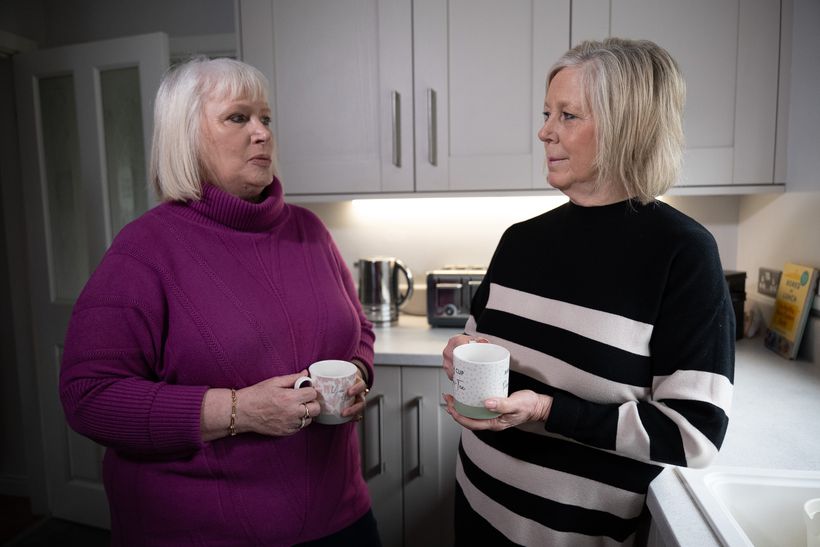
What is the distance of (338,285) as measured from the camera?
1.24 m

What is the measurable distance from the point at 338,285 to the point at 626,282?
63cm

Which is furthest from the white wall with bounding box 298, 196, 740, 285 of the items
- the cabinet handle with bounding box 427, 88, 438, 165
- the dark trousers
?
the dark trousers

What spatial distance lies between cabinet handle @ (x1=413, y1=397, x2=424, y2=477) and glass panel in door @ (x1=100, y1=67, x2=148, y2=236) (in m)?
1.34

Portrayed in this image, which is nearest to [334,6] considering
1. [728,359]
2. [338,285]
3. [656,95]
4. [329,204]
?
[329,204]

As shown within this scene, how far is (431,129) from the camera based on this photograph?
5.98 feet

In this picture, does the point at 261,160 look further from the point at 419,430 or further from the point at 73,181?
the point at 73,181

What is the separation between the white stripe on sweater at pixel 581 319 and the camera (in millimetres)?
806

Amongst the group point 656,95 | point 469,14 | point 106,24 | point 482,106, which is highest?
point 106,24

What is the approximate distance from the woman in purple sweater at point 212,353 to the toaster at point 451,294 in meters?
0.79

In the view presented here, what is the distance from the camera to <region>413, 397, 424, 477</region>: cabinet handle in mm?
1695

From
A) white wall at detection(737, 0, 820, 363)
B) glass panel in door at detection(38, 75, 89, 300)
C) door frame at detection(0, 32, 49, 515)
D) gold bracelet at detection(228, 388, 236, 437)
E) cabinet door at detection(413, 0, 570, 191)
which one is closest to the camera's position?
gold bracelet at detection(228, 388, 236, 437)

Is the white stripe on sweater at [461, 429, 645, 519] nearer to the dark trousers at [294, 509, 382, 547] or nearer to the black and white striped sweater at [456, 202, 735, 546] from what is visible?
the black and white striped sweater at [456, 202, 735, 546]

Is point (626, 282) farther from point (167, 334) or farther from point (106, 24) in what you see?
point (106, 24)

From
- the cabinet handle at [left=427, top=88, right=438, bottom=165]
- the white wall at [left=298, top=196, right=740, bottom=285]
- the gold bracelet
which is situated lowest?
the gold bracelet
